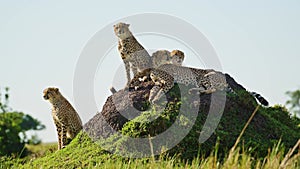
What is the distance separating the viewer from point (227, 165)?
21.7ft

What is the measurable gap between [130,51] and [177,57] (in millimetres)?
888

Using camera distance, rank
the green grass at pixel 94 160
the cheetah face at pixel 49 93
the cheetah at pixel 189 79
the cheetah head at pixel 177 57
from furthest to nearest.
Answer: the cheetah face at pixel 49 93, the cheetah head at pixel 177 57, the cheetah at pixel 189 79, the green grass at pixel 94 160

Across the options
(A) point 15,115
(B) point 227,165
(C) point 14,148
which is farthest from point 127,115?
(A) point 15,115

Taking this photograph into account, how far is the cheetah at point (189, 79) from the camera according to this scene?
384 inches

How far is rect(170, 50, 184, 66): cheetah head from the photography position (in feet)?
36.0

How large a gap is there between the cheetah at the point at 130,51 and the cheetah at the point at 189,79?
0.57m

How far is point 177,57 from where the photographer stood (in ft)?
36.3

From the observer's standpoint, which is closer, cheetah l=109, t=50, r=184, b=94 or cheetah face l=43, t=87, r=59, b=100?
cheetah l=109, t=50, r=184, b=94

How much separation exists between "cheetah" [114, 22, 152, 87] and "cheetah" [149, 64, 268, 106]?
57 cm

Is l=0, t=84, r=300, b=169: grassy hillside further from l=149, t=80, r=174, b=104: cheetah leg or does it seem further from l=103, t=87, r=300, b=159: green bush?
l=149, t=80, r=174, b=104: cheetah leg

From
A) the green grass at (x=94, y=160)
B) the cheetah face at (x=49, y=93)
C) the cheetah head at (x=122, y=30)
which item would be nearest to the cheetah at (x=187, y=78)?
the cheetah head at (x=122, y=30)

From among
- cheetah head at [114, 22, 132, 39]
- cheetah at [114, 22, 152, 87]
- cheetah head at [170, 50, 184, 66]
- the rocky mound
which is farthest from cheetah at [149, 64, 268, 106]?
cheetah head at [114, 22, 132, 39]

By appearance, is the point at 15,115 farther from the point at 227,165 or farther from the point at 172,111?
the point at 227,165

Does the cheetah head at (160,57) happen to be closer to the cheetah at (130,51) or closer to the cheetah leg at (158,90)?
the cheetah at (130,51)
